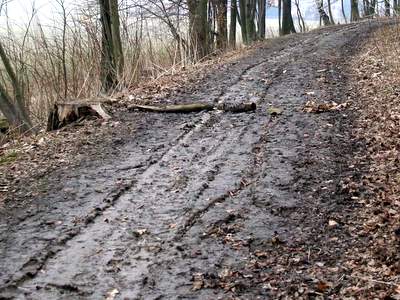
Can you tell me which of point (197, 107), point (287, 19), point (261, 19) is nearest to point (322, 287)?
point (197, 107)

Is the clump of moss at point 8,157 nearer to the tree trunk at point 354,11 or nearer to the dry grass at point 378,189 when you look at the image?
the dry grass at point 378,189

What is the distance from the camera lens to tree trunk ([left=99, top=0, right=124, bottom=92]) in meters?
8.34

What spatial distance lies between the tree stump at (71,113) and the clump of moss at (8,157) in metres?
0.95

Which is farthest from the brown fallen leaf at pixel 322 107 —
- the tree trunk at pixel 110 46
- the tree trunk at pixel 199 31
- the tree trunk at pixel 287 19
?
the tree trunk at pixel 287 19

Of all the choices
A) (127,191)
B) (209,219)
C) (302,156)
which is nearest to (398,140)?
(302,156)

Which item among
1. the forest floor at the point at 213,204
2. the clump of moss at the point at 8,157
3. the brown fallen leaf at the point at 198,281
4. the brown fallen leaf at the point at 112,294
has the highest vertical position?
the clump of moss at the point at 8,157

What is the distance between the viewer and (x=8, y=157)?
5.12 meters

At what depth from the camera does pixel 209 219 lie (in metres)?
3.46

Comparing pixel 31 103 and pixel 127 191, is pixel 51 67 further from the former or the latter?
pixel 127 191

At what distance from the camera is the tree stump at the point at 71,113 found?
6.11m

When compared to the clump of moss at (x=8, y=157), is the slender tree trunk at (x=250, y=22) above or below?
above

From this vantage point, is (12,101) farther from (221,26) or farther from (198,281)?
(221,26)

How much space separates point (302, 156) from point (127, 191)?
154 cm

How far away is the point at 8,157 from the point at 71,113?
117 centimetres
